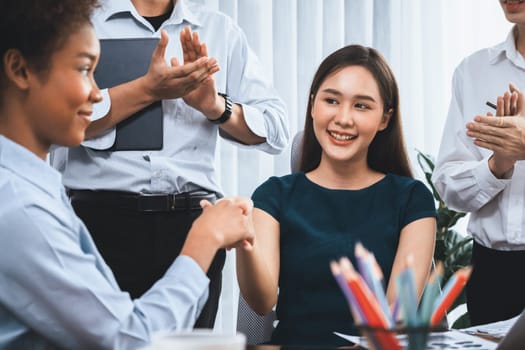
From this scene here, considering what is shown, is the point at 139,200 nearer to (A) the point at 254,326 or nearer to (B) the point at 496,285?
(A) the point at 254,326

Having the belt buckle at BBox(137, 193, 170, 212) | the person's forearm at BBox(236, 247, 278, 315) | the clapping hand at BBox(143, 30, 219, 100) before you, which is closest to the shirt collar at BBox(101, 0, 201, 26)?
the clapping hand at BBox(143, 30, 219, 100)

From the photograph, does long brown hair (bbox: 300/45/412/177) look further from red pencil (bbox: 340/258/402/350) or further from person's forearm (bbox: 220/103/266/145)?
red pencil (bbox: 340/258/402/350)

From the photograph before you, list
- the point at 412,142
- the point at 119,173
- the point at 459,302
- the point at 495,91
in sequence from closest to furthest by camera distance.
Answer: the point at 119,173
the point at 495,91
the point at 459,302
the point at 412,142

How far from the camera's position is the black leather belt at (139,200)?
70.4 inches

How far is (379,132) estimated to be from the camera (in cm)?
192

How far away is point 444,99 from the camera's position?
138 inches

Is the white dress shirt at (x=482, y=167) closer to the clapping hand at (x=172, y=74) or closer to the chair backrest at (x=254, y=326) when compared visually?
the chair backrest at (x=254, y=326)

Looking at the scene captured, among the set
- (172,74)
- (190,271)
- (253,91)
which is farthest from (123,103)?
(190,271)

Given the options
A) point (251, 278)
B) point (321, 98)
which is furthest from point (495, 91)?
point (251, 278)

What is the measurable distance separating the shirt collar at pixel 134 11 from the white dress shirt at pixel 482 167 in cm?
74

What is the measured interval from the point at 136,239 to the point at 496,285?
0.91 m

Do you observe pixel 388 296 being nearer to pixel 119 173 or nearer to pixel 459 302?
pixel 119 173

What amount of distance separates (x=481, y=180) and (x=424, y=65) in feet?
5.68

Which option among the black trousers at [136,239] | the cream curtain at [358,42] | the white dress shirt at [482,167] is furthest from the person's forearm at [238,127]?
the cream curtain at [358,42]
